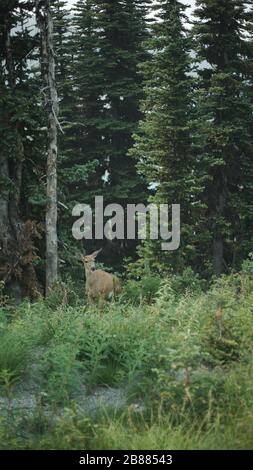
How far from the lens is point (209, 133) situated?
2692cm

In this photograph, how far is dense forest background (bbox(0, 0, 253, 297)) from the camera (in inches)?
678

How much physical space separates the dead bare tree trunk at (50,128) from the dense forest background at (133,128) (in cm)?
16

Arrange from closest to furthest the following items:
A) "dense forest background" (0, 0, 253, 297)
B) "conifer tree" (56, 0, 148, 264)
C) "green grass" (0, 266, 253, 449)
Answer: "green grass" (0, 266, 253, 449), "dense forest background" (0, 0, 253, 297), "conifer tree" (56, 0, 148, 264)

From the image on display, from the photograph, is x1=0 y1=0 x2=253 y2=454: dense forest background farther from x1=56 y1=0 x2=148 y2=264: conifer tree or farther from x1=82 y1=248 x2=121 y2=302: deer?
x1=82 y1=248 x2=121 y2=302: deer

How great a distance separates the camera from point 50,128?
60.3 ft

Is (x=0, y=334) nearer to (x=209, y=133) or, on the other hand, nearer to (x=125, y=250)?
(x=209, y=133)

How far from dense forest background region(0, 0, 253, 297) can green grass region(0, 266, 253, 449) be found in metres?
8.87

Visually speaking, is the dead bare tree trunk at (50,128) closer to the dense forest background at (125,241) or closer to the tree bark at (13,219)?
the dense forest background at (125,241)

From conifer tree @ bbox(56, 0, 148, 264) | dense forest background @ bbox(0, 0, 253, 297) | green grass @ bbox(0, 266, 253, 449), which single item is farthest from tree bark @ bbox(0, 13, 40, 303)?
conifer tree @ bbox(56, 0, 148, 264)

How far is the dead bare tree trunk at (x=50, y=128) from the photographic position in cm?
1806

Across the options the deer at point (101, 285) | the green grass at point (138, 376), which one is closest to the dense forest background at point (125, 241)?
the green grass at point (138, 376)

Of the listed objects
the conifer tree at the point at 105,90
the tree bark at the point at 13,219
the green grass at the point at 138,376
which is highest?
the conifer tree at the point at 105,90

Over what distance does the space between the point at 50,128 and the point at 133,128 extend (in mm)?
13413
